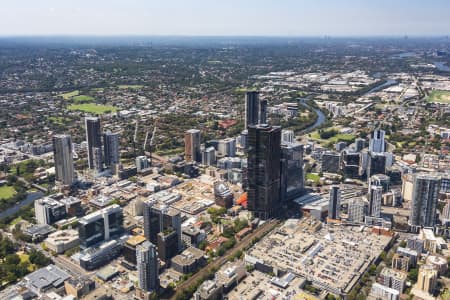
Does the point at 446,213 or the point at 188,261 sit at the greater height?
the point at 446,213

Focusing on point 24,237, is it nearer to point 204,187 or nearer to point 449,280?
point 204,187

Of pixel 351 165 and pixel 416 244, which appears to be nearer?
pixel 416 244

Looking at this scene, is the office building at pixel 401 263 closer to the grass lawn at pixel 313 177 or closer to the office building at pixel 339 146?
the grass lawn at pixel 313 177

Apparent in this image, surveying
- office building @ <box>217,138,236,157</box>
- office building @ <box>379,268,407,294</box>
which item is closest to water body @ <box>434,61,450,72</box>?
office building @ <box>217,138,236,157</box>

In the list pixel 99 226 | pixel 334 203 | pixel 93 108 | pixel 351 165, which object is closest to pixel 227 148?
pixel 351 165

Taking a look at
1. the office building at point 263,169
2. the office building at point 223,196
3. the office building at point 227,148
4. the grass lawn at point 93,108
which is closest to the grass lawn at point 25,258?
the office building at point 223,196

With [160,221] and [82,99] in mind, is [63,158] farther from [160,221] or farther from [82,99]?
[82,99]

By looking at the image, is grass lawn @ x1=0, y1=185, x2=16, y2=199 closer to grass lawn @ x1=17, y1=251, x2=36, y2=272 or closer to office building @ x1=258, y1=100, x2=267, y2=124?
grass lawn @ x1=17, y1=251, x2=36, y2=272
